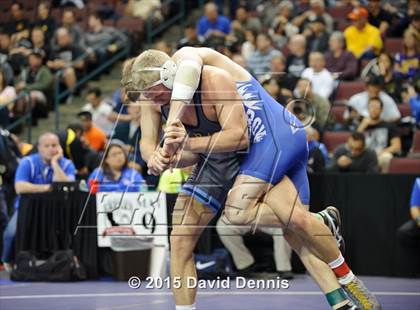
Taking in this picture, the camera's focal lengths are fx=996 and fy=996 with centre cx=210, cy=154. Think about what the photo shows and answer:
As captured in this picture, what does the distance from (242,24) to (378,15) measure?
2.39 meters

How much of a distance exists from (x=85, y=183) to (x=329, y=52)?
14.0ft

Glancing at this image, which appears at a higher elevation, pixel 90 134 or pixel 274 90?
pixel 274 90

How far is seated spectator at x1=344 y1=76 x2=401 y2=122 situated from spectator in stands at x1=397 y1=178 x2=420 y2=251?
6.17ft

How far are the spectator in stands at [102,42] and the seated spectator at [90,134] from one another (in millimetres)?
2935

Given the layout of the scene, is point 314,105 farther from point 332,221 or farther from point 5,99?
point 332,221

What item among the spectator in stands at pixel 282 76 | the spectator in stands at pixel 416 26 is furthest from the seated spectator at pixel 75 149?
the spectator in stands at pixel 416 26

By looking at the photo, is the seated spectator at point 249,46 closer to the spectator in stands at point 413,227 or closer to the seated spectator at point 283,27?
the seated spectator at point 283,27

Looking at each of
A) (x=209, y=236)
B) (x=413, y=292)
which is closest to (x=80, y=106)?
(x=209, y=236)

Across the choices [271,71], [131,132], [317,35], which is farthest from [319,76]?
[131,132]

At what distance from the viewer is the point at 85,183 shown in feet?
31.5

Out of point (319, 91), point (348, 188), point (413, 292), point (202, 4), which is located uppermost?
point (202, 4)

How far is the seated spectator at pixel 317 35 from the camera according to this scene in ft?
42.4

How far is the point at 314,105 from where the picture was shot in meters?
11.0

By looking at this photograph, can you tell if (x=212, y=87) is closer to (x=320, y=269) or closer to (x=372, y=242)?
(x=320, y=269)
